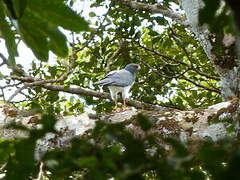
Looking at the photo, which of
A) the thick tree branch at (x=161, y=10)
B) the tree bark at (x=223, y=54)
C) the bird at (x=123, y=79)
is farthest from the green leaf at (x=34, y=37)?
the bird at (x=123, y=79)

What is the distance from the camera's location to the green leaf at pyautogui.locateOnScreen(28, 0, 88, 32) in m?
1.04

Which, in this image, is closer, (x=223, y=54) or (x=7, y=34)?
(x=7, y=34)

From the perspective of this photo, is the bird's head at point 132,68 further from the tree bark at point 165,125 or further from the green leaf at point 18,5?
the green leaf at point 18,5

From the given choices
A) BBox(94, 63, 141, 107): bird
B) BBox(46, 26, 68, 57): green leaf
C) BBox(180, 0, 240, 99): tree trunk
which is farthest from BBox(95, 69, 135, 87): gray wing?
BBox(46, 26, 68, 57): green leaf

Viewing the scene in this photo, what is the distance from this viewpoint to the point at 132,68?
5.69 meters

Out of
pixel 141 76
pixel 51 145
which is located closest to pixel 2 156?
pixel 51 145

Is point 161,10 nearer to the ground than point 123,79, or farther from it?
nearer to the ground

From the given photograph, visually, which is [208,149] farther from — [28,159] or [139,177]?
[28,159]

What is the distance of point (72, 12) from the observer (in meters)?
1.05

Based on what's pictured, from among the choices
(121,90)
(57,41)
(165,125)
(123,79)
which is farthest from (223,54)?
(123,79)

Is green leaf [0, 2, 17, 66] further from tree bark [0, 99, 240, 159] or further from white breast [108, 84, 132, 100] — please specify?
white breast [108, 84, 132, 100]

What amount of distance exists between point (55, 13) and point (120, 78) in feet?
15.6

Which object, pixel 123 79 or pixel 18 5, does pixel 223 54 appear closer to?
pixel 18 5

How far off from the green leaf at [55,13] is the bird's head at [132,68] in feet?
14.5
